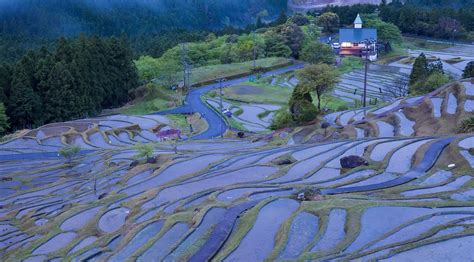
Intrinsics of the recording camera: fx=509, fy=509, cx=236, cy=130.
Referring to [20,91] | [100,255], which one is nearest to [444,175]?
[100,255]

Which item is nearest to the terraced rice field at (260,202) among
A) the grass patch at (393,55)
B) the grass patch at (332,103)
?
the grass patch at (332,103)

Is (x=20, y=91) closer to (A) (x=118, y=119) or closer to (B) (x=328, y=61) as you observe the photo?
(A) (x=118, y=119)

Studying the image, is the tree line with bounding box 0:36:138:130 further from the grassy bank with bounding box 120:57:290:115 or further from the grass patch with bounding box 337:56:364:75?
the grass patch with bounding box 337:56:364:75

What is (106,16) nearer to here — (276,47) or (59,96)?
(276,47)

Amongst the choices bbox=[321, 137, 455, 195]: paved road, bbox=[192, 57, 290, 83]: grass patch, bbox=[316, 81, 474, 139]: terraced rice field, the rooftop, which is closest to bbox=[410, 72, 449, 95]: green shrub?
bbox=[316, 81, 474, 139]: terraced rice field

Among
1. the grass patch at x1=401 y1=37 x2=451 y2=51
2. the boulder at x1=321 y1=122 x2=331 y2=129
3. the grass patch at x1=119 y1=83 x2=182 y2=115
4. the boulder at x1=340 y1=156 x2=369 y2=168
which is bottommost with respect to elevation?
the grass patch at x1=119 y1=83 x2=182 y2=115

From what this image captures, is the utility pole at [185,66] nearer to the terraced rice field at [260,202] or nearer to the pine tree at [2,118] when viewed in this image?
the pine tree at [2,118]
